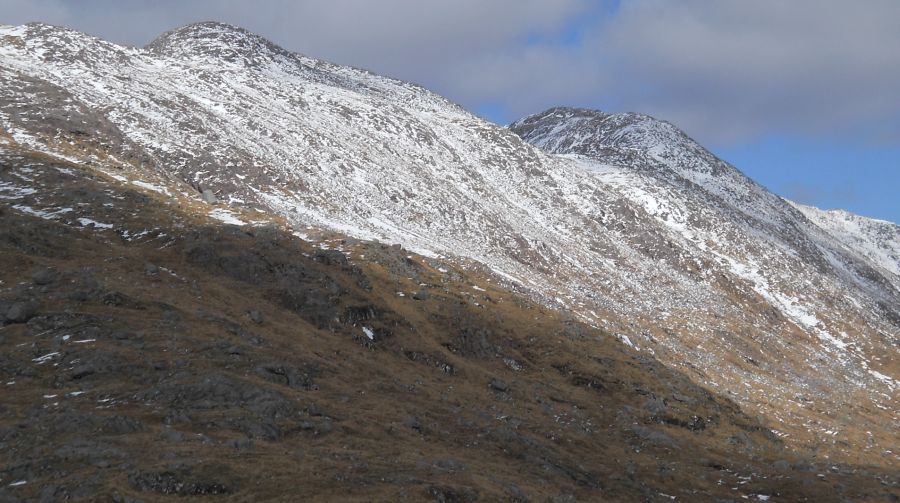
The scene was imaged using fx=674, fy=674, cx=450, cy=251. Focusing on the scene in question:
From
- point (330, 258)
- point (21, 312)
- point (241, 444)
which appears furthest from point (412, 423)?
point (330, 258)

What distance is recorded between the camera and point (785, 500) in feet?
117

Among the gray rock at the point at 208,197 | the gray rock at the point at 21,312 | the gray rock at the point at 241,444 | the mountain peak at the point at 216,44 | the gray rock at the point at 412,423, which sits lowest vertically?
the gray rock at the point at 241,444

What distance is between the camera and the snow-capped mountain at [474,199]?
7562 cm

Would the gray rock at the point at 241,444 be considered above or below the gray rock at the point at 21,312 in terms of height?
below

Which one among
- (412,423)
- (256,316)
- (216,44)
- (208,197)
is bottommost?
(412,423)

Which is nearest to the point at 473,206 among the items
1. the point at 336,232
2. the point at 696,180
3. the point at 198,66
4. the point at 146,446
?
the point at 336,232

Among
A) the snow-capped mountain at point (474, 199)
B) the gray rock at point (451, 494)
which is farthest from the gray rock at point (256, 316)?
the snow-capped mountain at point (474, 199)

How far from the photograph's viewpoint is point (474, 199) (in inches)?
4176

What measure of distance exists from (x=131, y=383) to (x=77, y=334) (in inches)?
231

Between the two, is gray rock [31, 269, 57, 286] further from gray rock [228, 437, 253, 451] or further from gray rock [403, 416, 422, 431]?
gray rock [403, 416, 422, 431]

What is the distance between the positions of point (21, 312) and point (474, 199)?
76294mm

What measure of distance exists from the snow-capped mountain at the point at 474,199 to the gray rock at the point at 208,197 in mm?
1924

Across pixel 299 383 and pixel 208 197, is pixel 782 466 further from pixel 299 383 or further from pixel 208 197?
pixel 208 197

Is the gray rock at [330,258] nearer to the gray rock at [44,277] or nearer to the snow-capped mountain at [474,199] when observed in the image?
the snow-capped mountain at [474,199]
